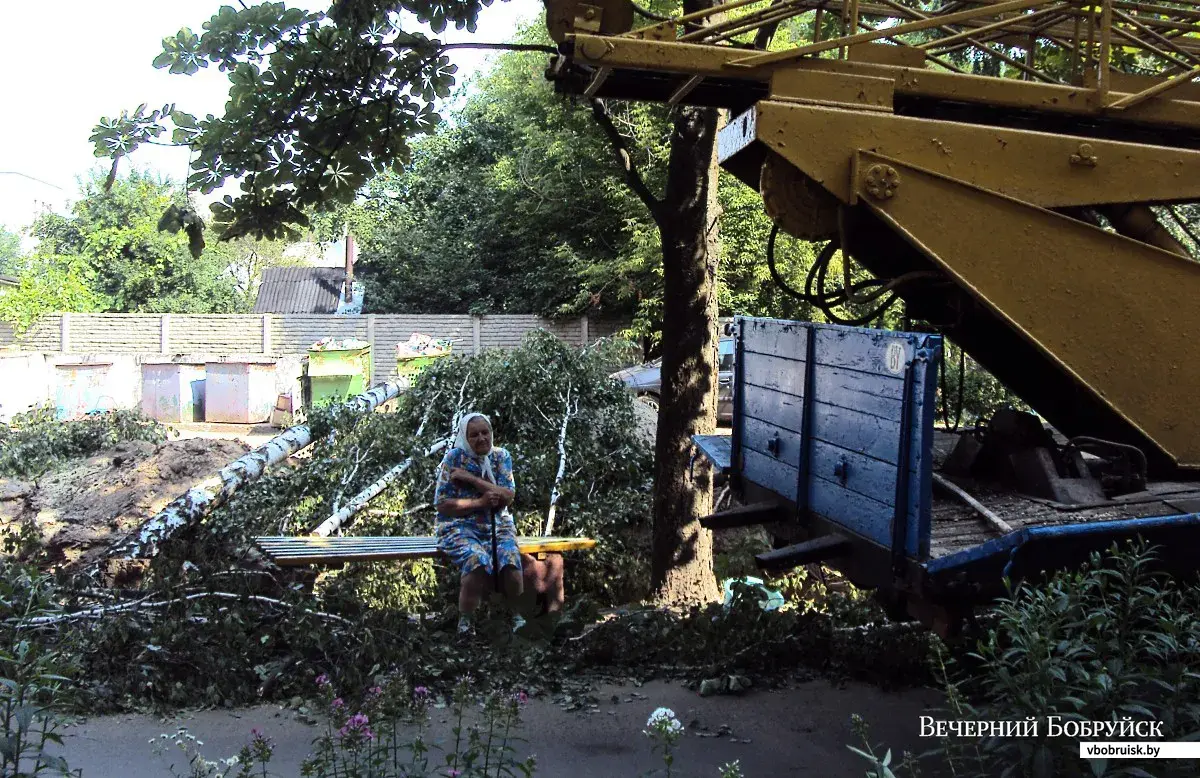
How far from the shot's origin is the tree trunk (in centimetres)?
780

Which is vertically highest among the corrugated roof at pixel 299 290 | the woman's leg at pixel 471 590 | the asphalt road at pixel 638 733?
the corrugated roof at pixel 299 290

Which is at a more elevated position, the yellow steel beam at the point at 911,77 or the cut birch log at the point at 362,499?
the yellow steel beam at the point at 911,77

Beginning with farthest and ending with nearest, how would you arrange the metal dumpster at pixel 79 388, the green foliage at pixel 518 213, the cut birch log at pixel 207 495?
1. the green foliage at pixel 518 213
2. the metal dumpster at pixel 79 388
3. the cut birch log at pixel 207 495

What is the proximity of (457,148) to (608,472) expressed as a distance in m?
28.9

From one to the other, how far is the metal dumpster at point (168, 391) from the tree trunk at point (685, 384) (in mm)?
16198

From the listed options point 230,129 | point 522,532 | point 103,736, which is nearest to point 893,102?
point 230,129

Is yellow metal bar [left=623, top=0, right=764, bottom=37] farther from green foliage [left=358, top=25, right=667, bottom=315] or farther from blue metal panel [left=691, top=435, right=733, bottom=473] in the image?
green foliage [left=358, top=25, right=667, bottom=315]

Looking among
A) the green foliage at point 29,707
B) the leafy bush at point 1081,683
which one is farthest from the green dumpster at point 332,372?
the leafy bush at point 1081,683

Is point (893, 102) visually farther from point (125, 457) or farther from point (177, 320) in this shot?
point (177, 320)

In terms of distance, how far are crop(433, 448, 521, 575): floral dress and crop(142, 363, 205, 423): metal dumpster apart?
16.5 meters

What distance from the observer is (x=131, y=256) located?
35719 mm

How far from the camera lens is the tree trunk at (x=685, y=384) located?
780 cm

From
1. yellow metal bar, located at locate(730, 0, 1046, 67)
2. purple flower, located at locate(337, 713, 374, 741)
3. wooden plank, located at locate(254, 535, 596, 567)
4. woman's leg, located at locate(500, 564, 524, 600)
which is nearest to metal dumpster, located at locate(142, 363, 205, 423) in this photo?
wooden plank, located at locate(254, 535, 596, 567)

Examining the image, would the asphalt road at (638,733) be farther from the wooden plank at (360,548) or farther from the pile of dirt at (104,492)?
the pile of dirt at (104,492)
